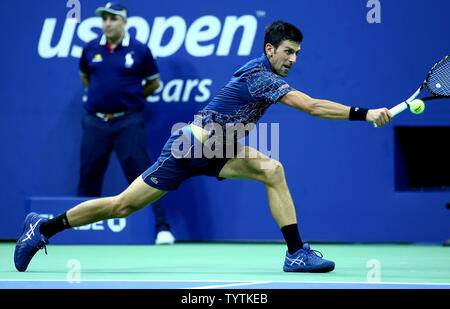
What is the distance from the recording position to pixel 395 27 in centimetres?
758

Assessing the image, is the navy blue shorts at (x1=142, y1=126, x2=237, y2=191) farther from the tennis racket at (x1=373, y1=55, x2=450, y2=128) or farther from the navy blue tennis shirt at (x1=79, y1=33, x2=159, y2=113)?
the navy blue tennis shirt at (x1=79, y1=33, x2=159, y2=113)

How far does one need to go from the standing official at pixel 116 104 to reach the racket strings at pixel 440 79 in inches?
127

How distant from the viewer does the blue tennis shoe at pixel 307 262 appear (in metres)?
5.05

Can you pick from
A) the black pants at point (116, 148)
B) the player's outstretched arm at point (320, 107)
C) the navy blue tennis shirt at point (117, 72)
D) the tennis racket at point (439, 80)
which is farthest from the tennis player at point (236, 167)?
the navy blue tennis shirt at point (117, 72)

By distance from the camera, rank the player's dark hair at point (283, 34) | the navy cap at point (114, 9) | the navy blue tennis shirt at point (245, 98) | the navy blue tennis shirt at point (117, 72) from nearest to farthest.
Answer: the navy blue tennis shirt at point (245, 98)
the player's dark hair at point (283, 34)
the navy cap at point (114, 9)
the navy blue tennis shirt at point (117, 72)

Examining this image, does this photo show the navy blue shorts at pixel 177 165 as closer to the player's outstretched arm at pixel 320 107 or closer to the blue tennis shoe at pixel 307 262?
the player's outstretched arm at pixel 320 107

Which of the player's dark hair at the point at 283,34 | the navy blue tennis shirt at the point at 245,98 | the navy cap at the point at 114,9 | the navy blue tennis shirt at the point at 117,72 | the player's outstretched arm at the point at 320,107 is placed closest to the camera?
the player's outstretched arm at the point at 320,107

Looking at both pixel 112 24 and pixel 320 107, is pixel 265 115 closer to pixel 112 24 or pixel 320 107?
pixel 112 24

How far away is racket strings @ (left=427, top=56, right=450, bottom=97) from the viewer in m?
5.19

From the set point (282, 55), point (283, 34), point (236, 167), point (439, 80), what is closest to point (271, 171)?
point (236, 167)

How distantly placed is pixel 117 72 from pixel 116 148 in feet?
2.46

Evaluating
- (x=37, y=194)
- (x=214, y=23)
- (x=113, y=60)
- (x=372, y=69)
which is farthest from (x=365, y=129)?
(x=37, y=194)

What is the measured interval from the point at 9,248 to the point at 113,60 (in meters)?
2.06
